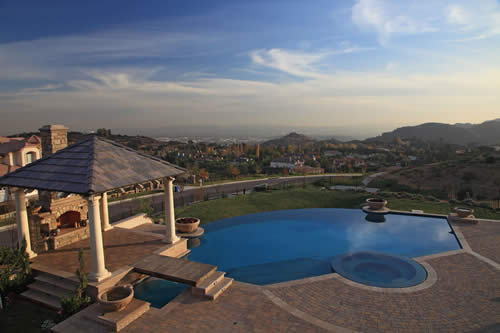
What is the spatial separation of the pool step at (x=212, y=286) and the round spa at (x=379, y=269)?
3.79 m

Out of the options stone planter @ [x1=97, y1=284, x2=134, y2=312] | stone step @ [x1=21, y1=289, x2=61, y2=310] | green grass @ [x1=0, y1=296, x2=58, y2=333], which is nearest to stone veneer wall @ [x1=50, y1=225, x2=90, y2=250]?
stone step @ [x1=21, y1=289, x2=61, y2=310]

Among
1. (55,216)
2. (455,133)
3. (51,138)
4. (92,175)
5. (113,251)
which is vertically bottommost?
(113,251)

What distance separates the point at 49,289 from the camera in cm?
834

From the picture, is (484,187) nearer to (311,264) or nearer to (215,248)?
(311,264)

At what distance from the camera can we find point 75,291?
7.84 m

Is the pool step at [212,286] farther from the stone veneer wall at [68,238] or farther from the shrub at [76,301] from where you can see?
→ the stone veneer wall at [68,238]

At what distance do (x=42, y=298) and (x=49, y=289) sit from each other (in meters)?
0.28

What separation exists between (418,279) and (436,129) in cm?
15241

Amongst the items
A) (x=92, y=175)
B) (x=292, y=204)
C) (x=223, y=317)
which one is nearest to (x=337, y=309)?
(x=223, y=317)

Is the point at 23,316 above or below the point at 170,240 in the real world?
below

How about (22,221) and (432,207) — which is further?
(432,207)

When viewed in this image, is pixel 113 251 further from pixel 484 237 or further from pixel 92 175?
pixel 484 237

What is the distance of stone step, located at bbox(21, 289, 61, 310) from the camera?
7.88 m

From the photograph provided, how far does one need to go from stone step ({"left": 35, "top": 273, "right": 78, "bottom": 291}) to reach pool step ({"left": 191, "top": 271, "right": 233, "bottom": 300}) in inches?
124
